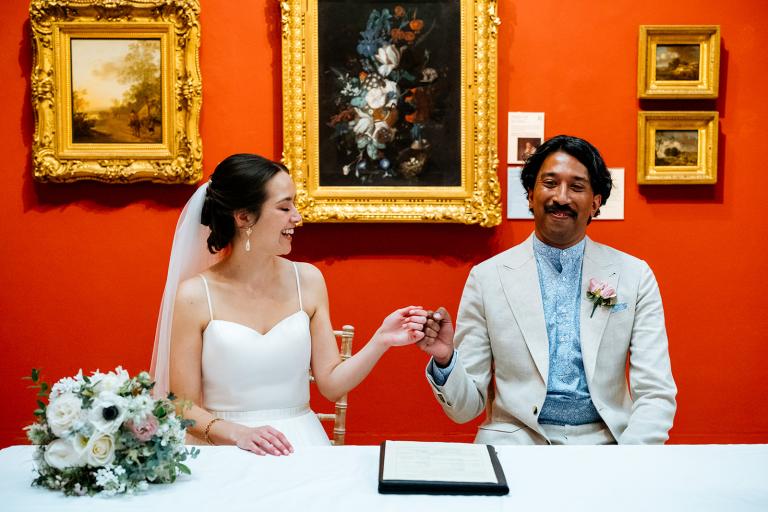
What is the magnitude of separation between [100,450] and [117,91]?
2378 mm

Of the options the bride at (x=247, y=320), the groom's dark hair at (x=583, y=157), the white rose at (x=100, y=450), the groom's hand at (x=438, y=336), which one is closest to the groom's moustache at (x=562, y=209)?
the groom's dark hair at (x=583, y=157)

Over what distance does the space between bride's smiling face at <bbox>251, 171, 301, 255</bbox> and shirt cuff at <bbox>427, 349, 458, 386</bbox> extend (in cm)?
69

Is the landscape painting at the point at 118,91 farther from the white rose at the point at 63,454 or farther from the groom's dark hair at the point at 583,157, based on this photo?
the white rose at the point at 63,454

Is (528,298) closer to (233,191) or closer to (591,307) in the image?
(591,307)

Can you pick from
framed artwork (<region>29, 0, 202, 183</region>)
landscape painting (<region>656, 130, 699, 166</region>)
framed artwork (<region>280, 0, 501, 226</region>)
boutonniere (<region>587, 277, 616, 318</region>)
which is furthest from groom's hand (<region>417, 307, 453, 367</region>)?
landscape painting (<region>656, 130, 699, 166</region>)

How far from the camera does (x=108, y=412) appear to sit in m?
1.58

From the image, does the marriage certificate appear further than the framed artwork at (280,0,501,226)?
No

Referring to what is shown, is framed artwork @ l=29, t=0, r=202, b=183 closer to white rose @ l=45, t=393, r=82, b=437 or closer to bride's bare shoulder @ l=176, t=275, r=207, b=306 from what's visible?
bride's bare shoulder @ l=176, t=275, r=207, b=306

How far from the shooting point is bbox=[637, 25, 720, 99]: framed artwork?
348 centimetres

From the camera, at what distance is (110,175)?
3.46 meters

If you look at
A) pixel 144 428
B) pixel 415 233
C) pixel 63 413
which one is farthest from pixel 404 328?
pixel 415 233

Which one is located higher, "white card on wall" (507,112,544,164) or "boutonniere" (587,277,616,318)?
"white card on wall" (507,112,544,164)

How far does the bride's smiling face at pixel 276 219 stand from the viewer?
2.65m

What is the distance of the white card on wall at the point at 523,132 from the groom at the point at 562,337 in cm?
80
